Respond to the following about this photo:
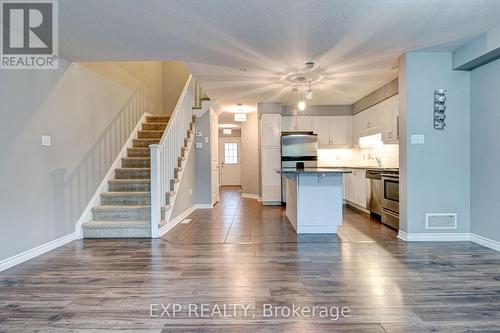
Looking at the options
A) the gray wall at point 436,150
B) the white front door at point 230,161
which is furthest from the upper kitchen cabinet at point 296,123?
the white front door at point 230,161

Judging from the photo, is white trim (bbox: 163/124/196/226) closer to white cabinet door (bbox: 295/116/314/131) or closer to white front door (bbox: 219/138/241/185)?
white cabinet door (bbox: 295/116/314/131)

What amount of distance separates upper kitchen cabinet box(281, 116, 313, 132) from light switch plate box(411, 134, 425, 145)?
3.36 m

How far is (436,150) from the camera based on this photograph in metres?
3.50

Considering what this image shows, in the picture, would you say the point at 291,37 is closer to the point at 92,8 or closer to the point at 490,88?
the point at 92,8

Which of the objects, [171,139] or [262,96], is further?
→ [262,96]

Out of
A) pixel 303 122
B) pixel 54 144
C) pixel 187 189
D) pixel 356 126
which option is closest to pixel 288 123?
pixel 303 122

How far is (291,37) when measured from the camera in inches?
120

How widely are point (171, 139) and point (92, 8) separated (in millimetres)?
2350

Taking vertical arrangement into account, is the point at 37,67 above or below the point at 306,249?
above

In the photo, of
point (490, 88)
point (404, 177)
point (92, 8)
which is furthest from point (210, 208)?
point (490, 88)

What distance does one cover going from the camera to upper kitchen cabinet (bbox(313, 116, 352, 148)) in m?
6.76

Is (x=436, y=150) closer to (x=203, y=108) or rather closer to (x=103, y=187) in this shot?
(x=203, y=108)

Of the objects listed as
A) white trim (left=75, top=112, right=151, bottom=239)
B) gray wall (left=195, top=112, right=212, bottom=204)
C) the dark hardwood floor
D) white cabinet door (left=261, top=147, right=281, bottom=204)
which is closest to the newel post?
the dark hardwood floor

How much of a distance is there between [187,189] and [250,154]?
2959 millimetres
